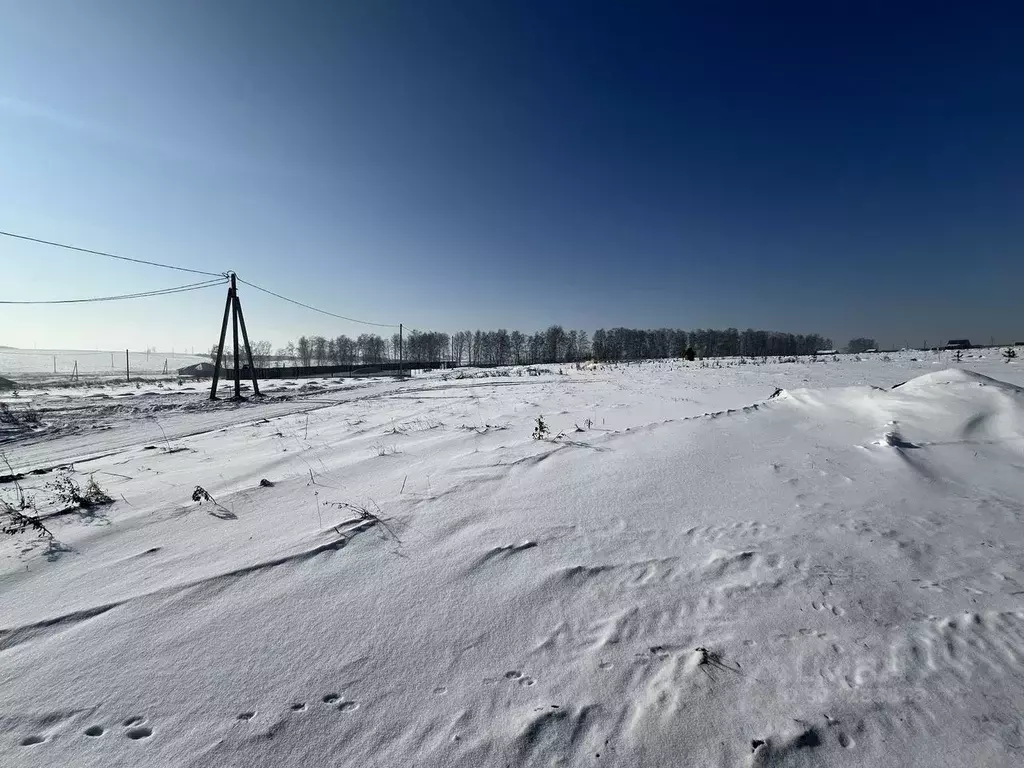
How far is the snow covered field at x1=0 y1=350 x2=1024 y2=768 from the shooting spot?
1.49m

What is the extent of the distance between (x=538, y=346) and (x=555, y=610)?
95.6 metres

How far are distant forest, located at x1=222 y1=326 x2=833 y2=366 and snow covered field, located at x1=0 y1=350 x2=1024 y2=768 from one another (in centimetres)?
7408

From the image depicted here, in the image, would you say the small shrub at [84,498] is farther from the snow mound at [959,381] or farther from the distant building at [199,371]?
the distant building at [199,371]

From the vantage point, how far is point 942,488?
3.16m

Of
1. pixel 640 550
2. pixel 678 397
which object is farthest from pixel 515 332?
pixel 640 550

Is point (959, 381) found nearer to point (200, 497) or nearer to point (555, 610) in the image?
point (555, 610)

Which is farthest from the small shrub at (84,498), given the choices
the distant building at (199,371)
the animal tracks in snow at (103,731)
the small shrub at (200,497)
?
the distant building at (199,371)

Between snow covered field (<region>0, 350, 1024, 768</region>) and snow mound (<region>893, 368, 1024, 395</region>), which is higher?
snow mound (<region>893, 368, 1024, 395</region>)

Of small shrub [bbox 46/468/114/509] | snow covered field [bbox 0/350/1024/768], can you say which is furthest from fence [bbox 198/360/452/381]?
snow covered field [bbox 0/350/1024/768]

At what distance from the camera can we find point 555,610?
2139mm

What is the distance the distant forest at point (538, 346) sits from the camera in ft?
276

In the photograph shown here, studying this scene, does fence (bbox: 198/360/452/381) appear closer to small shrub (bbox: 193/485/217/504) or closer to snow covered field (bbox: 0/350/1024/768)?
small shrub (bbox: 193/485/217/504)

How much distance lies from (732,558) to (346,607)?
7.30ft

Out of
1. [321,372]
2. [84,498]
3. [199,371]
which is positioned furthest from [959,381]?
[199,371]
